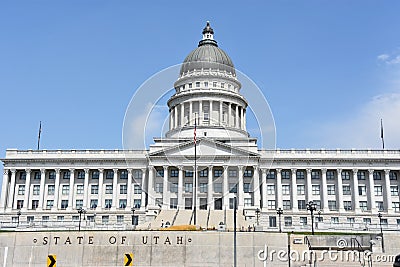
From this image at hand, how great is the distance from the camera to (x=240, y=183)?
84375mm

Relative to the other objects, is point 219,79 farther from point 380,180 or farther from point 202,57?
point 380,180

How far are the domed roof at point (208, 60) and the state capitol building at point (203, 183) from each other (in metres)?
24.0

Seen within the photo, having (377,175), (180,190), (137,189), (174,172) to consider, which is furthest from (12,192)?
(377,175)

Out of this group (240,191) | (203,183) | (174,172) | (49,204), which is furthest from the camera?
(49,204)

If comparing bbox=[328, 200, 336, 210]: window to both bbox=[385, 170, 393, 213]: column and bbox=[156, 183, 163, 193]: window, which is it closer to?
bbox=[385, 170, 393, 213]: column

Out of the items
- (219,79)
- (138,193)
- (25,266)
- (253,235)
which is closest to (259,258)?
(253,235)

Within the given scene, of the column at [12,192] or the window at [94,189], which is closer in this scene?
the column at [12,192]

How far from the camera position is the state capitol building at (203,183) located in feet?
278

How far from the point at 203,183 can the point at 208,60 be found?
3438 centimetres

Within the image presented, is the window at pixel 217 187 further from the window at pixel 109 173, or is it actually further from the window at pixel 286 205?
the window at pixel 109 173

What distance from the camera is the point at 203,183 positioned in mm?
87250

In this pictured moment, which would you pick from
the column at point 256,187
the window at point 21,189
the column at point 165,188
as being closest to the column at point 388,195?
the column at point 256,187

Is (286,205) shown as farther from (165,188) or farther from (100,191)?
(100,191)

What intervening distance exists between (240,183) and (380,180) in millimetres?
27232
